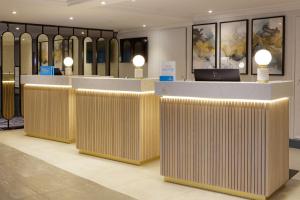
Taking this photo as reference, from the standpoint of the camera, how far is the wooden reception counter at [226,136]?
4.54 meters

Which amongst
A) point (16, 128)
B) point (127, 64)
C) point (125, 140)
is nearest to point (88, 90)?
point (125, 140)

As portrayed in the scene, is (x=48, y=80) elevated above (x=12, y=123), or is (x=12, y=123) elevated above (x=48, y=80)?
(x=48, y=80)

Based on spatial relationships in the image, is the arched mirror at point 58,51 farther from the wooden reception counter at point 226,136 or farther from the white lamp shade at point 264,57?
the white lamp shade at point 264,57

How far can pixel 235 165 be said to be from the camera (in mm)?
4758

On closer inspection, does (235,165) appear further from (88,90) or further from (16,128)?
(16,128)

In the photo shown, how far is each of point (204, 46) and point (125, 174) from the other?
203 inches

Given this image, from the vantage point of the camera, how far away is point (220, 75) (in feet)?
16.8

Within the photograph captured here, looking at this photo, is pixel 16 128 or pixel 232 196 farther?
pixel 16 128

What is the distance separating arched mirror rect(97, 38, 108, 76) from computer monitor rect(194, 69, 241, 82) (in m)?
7.81

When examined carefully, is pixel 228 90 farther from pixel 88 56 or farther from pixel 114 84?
pixel 88 56

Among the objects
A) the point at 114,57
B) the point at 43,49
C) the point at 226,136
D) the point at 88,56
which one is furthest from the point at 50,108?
the point at 114,57

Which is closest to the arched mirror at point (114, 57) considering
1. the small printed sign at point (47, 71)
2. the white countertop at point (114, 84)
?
the small printed sign at point (47, 71)

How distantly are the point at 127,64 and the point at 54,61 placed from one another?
2425mm

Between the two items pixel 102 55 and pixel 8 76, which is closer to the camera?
pixel 8 76
